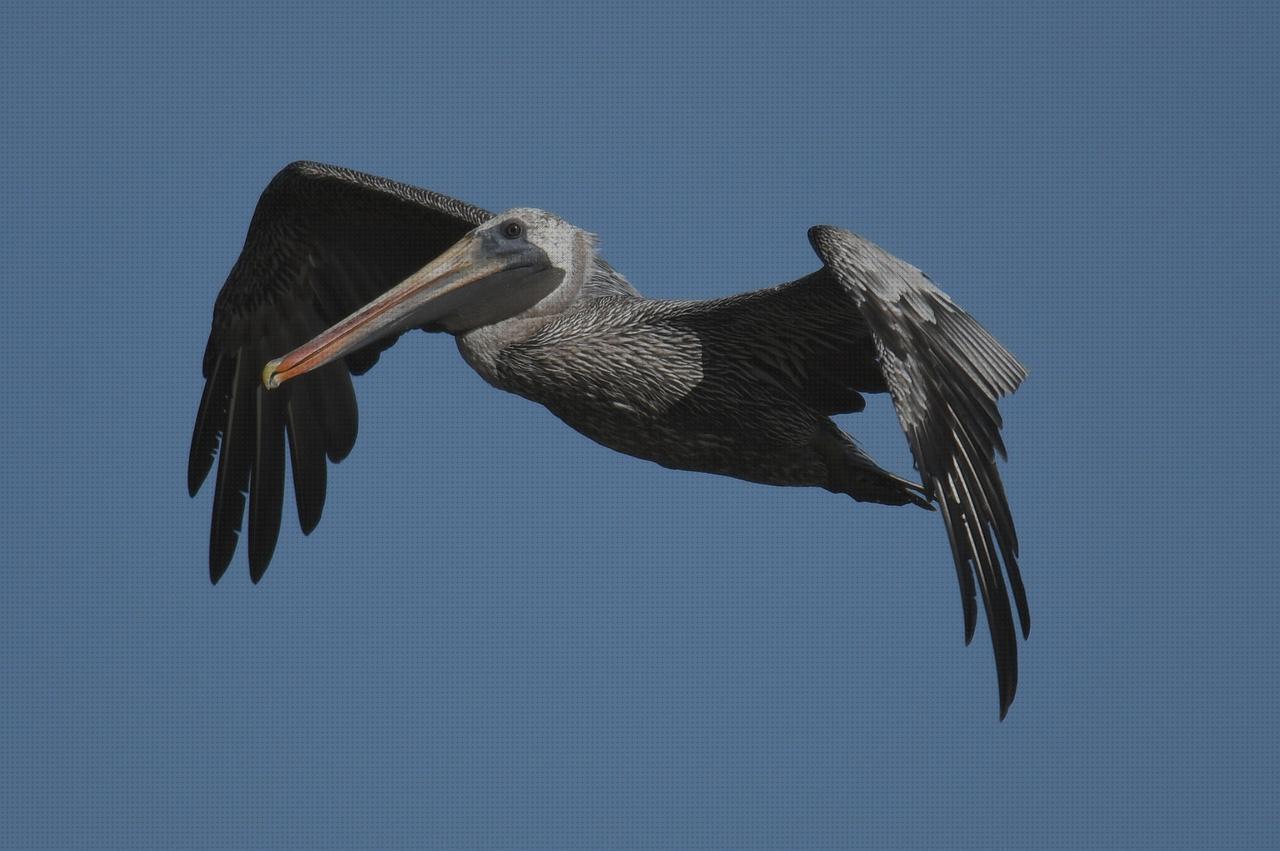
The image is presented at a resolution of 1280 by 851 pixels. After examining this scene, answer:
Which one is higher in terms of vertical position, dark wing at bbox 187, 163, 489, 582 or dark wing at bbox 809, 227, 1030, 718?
dark wing at bbox 187, 163, 489, 582

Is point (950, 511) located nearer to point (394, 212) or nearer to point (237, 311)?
point (394, 212)

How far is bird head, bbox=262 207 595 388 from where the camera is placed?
8.55 m

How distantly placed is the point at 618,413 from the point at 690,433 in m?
0.36

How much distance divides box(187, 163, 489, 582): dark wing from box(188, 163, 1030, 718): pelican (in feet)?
0.04

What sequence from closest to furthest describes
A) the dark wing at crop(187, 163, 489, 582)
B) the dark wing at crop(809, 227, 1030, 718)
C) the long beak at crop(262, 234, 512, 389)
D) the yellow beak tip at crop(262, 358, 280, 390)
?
the dark wing at crop(809, 227, 1030, 718) < the yellow beak tip at crop(262, 358, 280, 390) < the long beak at crop(262, 234, 512, 389) < the dark wing at crop(187, 163, 489, 582)

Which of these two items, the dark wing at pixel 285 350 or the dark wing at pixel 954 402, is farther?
the dark wing at pixel 285 350

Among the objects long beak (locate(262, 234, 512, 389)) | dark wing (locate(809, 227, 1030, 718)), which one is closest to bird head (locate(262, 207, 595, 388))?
long beak (locate(262, 234, 512, 389))

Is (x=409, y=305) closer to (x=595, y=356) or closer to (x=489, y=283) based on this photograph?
(x=489, y=283)

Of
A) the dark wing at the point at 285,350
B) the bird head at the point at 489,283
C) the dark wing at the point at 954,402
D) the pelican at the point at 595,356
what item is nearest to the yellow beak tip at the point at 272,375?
the pelican at the point at 595,356

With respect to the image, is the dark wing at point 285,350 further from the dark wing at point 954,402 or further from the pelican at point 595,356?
the dark wing at point 954,402

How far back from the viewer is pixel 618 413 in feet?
27.3

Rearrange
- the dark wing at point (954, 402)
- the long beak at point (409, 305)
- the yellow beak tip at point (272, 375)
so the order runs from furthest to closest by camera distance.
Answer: the long beak at point (409, 305)
the yellow beak tip at point (272, 375)
the dark wing at point (954, 402)

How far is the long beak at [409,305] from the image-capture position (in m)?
8.38

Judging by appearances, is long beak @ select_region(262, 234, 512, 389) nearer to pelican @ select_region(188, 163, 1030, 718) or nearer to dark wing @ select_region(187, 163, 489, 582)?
pelican @ select_region(188, 163, 1030, 718)
